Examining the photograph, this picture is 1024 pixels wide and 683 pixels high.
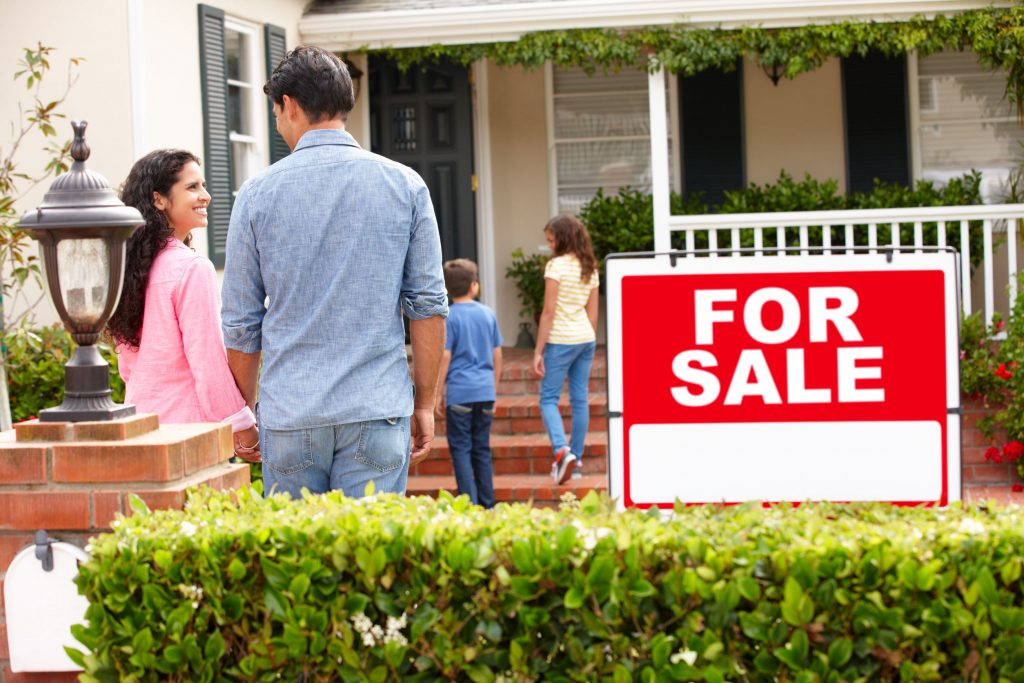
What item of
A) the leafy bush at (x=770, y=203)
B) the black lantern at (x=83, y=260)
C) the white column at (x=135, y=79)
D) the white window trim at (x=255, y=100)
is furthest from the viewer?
the leafy bush at (x=770, y=203)

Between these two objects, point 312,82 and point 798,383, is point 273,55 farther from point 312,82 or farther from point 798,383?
point 798,383

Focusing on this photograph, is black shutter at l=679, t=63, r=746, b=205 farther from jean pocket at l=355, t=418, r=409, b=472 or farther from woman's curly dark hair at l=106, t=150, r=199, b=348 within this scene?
jean pocket at l=355, t=418, r=409, b=472

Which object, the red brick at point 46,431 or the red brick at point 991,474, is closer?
the red brick at point 46,431

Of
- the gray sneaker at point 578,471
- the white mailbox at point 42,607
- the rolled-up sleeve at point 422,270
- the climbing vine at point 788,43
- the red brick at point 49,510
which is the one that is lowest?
the gray sneaker at point 578,471

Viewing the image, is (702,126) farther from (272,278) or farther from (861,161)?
(272,278)

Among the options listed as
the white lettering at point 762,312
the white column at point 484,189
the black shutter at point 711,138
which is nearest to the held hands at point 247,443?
the white lettering at point 762,312

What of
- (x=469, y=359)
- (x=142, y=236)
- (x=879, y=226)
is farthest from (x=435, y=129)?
(x=142, y=236)

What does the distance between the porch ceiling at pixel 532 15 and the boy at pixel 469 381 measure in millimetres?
2921

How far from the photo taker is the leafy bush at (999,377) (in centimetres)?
815

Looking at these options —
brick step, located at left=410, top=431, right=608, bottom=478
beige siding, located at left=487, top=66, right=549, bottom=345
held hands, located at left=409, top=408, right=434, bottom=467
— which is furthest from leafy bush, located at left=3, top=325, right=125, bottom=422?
beige siding, located at left=487, top=66, right=549, bottom=345

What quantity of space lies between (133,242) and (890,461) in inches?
88.6

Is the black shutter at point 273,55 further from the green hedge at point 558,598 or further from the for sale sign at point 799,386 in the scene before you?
the green hedge at point 558,598

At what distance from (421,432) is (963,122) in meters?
8.76

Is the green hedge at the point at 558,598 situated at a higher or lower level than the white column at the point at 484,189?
lower
